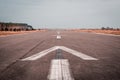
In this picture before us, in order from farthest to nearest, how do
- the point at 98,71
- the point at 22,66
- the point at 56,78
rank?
1. the point at 22,66
2. the point at 98,71
3. the point at 56,78

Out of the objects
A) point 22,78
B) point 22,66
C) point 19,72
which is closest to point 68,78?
point 22,78

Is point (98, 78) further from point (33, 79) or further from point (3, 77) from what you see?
point (3, 77)

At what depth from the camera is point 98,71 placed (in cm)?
394

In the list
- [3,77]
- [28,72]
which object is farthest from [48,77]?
[3,77]

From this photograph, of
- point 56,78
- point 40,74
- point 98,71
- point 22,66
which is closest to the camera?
point 56,78

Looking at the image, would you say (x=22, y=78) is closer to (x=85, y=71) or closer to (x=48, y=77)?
(x=48, y=77)

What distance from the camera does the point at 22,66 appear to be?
4.52 m

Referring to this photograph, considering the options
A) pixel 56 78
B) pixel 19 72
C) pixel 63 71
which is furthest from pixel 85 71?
pixel 19 72

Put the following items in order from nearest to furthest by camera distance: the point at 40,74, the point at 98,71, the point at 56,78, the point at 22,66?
the point at 56,78
the point at 40,74
the point at 98,71
the point at 22,66

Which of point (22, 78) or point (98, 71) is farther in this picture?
point (98, 71)

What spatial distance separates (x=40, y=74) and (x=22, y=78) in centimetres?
45

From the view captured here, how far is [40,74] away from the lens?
145 inches

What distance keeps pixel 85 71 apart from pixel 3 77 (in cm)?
192

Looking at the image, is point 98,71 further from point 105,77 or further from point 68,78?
point 68,78
